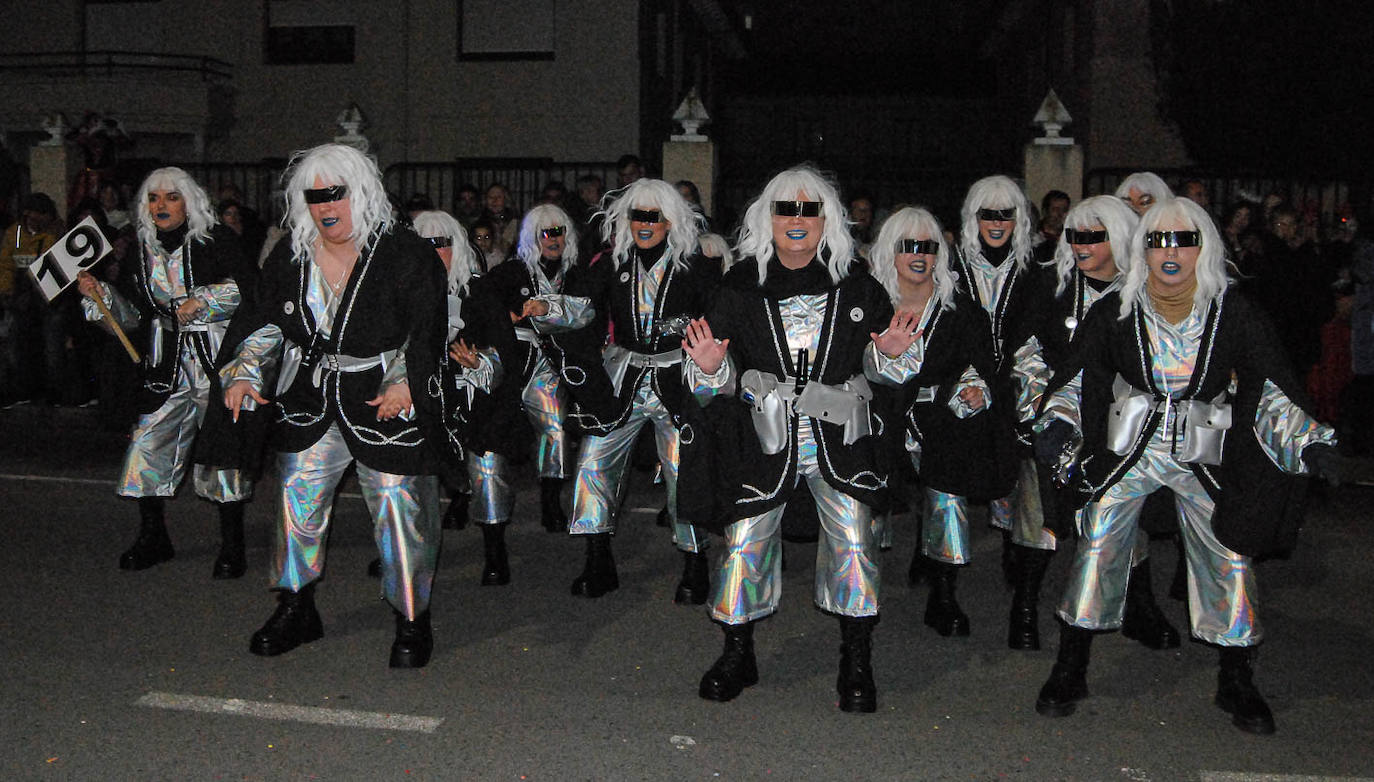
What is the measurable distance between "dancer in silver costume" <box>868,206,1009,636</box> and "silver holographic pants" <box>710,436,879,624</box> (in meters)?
0.55

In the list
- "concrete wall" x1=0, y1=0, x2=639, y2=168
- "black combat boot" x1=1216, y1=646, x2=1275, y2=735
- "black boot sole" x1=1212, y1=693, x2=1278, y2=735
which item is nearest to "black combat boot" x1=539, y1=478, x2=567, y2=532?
"black combat boot" x1=1216, y1=646, x2=1275, y2=735

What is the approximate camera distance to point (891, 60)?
38.1 m

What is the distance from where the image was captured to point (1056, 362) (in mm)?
6023

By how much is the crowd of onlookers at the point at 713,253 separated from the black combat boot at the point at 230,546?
941 mm

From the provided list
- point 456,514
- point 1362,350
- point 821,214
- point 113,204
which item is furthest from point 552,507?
point 113,204

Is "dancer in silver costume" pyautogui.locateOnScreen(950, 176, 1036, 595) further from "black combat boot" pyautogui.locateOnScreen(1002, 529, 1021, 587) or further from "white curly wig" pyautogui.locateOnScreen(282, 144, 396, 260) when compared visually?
"white curly wig" pyautogui.locateOnScreen(282, 144, 396, 260)

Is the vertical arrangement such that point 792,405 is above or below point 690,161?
below

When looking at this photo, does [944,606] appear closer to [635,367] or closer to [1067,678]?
[1067,678]

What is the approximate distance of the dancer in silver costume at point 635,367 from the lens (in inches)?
259

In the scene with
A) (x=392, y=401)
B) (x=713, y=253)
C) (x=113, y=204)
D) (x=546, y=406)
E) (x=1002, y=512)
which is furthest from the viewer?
(x=113, y=204)

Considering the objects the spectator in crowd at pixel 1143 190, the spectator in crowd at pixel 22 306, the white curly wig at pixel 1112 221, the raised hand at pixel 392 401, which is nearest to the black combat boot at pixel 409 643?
the raised hand at pixel 392 401

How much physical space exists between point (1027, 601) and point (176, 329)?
441 cm

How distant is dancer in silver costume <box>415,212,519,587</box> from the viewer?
261 inches

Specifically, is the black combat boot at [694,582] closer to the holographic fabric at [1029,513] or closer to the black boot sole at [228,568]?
the holographic fabric at [1029,513]
